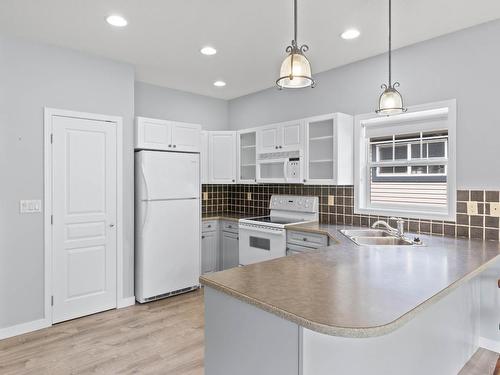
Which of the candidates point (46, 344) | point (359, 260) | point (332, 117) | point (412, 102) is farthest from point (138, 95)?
point (359, 260)

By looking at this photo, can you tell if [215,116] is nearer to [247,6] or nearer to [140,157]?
[140,157]

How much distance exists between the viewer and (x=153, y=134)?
12.8 feet

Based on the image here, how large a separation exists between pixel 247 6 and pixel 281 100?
6.81 feet

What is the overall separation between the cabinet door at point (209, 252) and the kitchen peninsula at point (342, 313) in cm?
261

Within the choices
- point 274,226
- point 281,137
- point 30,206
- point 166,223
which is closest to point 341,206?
point 274,226

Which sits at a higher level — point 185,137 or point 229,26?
point 229,26

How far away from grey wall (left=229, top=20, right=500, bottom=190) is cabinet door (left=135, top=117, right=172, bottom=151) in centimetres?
206

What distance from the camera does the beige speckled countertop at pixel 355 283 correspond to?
120 centimetres

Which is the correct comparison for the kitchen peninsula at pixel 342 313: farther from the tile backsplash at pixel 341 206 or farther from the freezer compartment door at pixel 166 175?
the freezer compartment door at pixel 166 175

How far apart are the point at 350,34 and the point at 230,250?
2998 millimetres

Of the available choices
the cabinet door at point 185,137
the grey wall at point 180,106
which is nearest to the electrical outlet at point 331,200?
the cabinet door at point 185,137

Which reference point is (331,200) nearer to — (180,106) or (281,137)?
(281,137)

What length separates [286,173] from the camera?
4.03m

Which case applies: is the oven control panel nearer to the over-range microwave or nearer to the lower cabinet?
the over-range microwave
